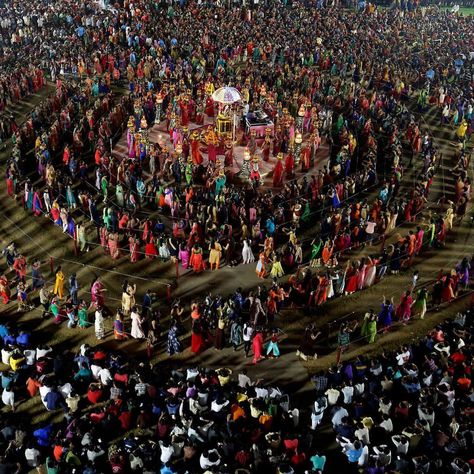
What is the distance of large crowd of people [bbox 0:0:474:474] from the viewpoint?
1149 cm

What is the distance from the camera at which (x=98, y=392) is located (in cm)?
1252

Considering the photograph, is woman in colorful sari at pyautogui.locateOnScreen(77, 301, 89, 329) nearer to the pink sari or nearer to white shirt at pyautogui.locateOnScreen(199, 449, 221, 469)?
the pink sari

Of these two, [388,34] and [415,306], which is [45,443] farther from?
[388,34]

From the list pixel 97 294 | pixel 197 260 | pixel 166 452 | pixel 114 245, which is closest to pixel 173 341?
pixel 97 294

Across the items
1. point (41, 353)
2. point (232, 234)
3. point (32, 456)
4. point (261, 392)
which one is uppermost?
point (232, 234)

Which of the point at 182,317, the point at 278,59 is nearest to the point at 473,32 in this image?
the point at 278,59

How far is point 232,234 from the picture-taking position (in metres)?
Result: 18.3

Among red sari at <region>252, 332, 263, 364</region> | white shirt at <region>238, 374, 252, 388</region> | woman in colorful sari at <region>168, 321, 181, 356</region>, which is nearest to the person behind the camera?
white shirt at <region>238, 374, 252, 388</region>

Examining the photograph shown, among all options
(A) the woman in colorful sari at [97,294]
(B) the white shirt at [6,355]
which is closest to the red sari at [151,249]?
(A) the woman in colorful sari at [97,294]

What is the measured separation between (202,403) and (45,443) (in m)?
3.09

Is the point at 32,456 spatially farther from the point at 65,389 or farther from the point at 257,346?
the point at 257,346

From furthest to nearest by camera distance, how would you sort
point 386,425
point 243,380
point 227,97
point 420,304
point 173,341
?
point 227,97
point 420,304
point 173,341
point 243,380
point 386,425

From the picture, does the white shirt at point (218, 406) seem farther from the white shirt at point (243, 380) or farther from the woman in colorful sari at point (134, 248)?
the woman in colorful sari at point (134, 248)

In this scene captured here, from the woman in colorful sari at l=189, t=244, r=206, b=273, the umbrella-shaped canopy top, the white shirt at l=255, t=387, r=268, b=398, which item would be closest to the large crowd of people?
the white shirt at l=255, t=387, r=268, b=398
